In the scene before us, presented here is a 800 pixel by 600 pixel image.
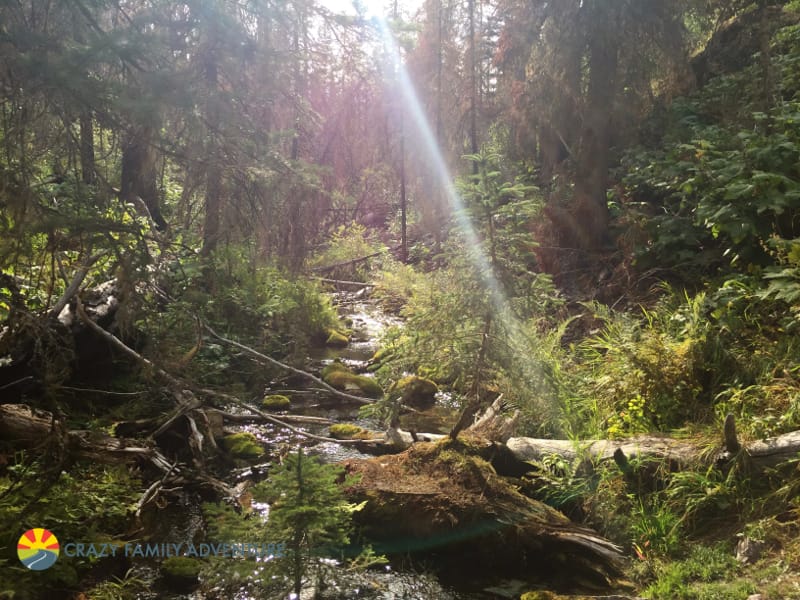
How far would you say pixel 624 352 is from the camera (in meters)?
5.66

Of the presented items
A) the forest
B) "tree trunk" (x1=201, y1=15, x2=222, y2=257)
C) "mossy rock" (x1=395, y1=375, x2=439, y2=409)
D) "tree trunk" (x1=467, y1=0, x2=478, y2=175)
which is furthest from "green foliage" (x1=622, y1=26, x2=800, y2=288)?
"tree trunk" (x1=467, y1=0, x2=478, y2=175)

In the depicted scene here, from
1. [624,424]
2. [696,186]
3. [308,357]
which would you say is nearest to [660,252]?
[696,186]

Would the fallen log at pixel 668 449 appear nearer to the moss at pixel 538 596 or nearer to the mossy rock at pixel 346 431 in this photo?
the moss at pixel 538 596

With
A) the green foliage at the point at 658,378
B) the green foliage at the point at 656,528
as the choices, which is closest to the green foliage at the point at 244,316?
the green foliage at the point at 658,378

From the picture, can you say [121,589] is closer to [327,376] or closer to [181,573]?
[181,573]

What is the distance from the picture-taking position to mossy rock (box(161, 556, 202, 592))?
372 centimetres

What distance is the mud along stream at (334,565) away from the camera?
12.3ft

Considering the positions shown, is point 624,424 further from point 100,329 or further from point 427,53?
point 427,53

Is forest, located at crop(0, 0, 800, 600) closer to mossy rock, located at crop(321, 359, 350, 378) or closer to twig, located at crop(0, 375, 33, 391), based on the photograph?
twig, located at crop(0, 375, 33, 391)

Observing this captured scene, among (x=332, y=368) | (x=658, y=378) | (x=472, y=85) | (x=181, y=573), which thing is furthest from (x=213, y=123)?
(x=472, y=85)

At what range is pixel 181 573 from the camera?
3768 mm

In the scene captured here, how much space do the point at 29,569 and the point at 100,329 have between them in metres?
2.62

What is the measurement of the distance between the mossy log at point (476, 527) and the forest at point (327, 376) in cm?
2

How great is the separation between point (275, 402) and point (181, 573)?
3772 mm
